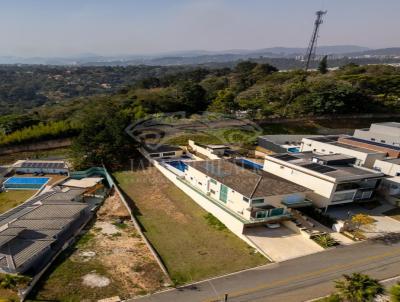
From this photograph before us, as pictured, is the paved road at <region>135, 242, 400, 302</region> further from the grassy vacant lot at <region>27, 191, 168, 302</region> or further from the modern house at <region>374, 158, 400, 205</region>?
the modern house at <region>374, 158, 400, 205</region>

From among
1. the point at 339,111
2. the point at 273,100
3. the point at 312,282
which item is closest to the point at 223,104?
the point at 273,100

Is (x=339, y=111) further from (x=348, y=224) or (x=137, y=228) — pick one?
(x=137, y=228)

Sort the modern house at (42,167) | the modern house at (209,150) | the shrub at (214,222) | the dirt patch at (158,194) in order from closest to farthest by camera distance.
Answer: the shrub at (214,222) < the dirt patch at (158,194) < the modern house at (42,167) < the modern house at (209,150)

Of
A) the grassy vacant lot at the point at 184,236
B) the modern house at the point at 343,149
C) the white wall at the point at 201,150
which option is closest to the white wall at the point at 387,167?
the modern house at the point at 343,149

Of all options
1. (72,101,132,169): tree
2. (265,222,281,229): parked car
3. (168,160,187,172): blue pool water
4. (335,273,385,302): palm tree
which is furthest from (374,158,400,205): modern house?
(72,101,132,169): tree

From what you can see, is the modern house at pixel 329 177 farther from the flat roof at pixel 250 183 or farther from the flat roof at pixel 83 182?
the flat roof at pixel 83 182
